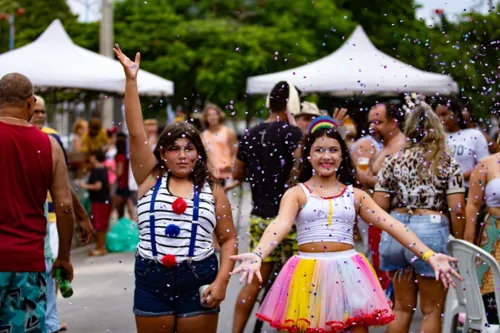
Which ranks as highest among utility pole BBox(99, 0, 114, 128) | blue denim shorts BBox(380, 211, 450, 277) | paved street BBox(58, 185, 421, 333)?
utility pole BBox(99, 0, 114, 128)

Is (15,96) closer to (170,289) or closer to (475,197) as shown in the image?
(170,289)

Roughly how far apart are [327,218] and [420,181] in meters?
1.21

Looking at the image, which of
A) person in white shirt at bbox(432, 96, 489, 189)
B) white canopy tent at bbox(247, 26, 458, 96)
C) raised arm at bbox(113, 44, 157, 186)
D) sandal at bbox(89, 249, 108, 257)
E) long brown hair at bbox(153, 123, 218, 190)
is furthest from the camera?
white canopy tent at bbox(247, 26, 458, 96)

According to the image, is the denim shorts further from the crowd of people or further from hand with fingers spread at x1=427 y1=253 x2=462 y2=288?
hand with fingers spread at x1=427 y1=253 x2=462 y2=288

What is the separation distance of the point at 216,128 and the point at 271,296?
769cm

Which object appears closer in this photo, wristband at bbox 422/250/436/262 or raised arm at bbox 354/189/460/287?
raised arm at bbox 354/189/460/287

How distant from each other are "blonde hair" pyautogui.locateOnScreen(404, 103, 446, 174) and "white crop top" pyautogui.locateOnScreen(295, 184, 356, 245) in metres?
1.15

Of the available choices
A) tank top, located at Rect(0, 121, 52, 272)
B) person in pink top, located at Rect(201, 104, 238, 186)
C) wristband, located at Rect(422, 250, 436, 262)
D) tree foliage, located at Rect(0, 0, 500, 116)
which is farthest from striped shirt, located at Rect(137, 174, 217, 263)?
tree foliage, located at Rect(0, 0, 500, 116)

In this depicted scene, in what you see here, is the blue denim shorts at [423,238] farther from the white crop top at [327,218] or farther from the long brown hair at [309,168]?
the white crop top at [327,218]

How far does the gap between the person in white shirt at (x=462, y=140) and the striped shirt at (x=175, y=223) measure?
12.4 feet

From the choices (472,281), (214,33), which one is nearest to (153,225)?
(472,281)

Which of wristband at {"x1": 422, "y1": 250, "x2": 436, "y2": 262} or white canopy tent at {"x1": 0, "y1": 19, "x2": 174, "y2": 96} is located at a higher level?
white canopy tent at {"x1": 0, "y1": 19, "x2": 174, "y2": 96}

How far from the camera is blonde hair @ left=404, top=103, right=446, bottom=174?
5949 mm

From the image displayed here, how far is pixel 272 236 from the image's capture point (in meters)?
4.66
